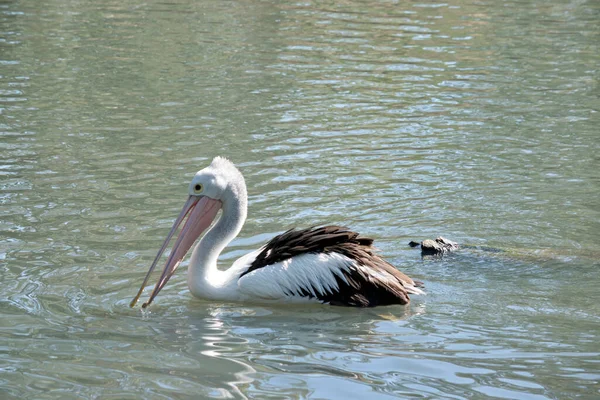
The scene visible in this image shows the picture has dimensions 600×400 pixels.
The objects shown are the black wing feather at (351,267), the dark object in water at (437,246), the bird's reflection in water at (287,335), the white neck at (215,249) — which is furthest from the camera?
the dark object in water at (437,246)

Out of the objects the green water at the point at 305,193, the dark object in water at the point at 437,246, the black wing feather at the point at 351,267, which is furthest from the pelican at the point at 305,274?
the dark object in water at the point at 437,246

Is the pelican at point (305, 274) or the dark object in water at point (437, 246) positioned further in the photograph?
the dark object in water at point (437, 246)

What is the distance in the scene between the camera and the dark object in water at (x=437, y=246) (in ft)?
20.5

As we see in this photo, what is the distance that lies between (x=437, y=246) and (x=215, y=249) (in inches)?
62.0

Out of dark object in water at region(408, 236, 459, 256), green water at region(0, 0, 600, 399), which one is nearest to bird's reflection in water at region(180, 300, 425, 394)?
green water at region(0, 0, 600, 399)

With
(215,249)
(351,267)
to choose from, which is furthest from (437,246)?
(215,249)

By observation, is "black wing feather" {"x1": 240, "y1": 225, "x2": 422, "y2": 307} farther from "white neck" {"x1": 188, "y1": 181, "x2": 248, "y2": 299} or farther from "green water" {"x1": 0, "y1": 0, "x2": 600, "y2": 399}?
"white neck" {"x1": 188, "y1": 181, "x2": 248, "y2": 299}

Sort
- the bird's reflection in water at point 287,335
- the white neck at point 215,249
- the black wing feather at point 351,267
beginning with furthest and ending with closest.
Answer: the white neck at point 215,249
the black wing feather at point 351,267
the bird's reflection in water at point 287,335

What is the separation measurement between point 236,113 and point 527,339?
19.4ft

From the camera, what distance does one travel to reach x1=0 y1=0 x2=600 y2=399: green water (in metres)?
4.48

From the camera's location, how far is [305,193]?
7547 mm

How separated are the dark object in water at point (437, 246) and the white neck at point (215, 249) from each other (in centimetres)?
131

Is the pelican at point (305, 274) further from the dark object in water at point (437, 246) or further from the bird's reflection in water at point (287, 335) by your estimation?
the dark object in water at point (437, 246)

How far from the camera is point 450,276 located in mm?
5988
